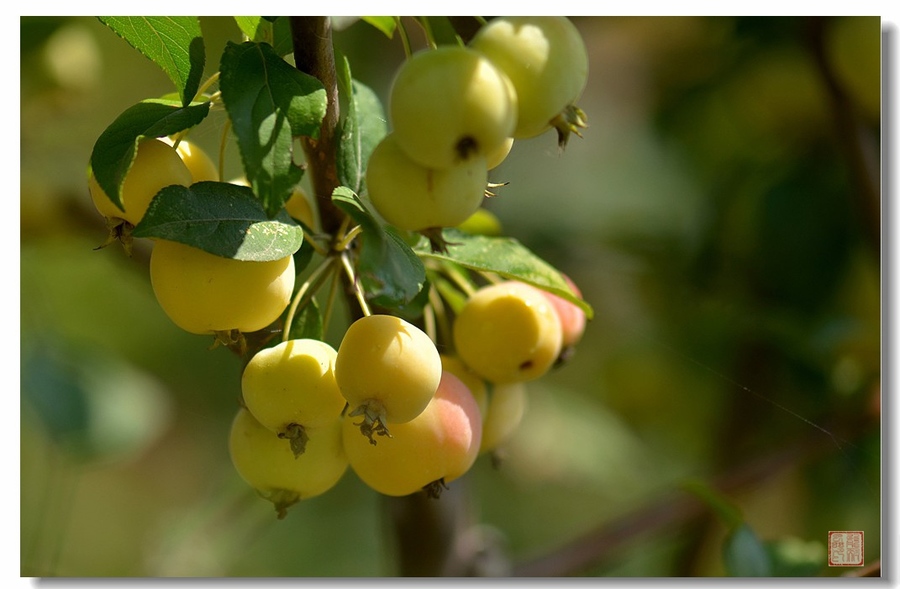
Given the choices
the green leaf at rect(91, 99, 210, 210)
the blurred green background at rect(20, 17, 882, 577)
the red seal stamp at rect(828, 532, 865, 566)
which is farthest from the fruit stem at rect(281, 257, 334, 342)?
the red seal stamp at rect(828, 532, 865, 566)

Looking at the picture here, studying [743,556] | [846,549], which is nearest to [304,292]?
[743,556]

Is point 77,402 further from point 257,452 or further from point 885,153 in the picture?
point 885,153

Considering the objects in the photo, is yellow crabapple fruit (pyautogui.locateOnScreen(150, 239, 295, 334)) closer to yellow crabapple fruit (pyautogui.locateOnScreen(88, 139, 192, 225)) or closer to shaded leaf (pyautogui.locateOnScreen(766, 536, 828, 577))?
yellow crabapple fruit (pyautogui.locateOnScreen(88, 139, 192, 225))

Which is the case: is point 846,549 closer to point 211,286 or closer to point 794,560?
point 794,560

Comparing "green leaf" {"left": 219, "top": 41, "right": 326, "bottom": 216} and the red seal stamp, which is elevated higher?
"green leaf" {"left": 219, "top": 41, "right": 326, "bottom": 216}
